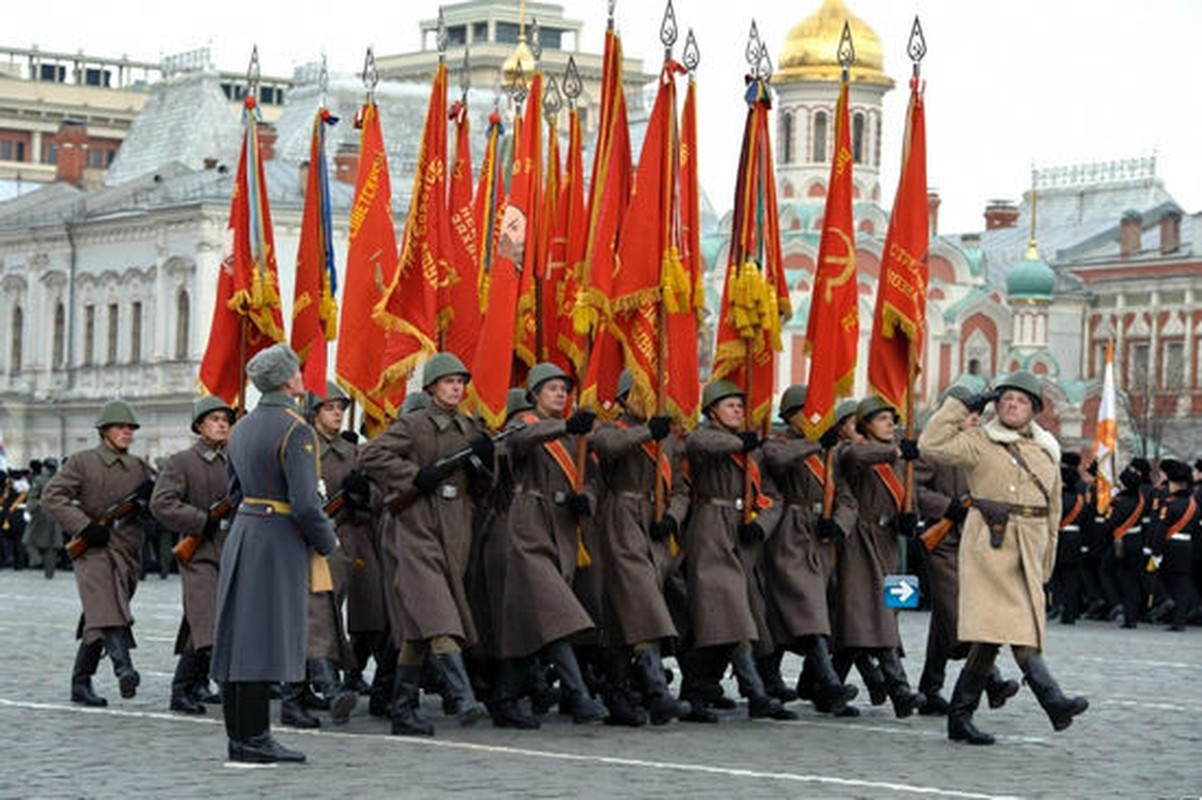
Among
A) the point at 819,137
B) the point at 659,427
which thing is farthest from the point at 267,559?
the point at 819,137

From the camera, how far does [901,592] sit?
15.0 metres

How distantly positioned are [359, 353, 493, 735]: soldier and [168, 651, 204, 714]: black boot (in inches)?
49.7

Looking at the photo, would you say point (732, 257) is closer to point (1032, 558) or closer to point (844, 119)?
point (844, 119)

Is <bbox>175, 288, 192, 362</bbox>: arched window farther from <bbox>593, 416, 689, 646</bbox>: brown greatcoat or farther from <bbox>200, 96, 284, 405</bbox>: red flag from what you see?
<bbox>593, 416, 689, 646</bbox>: brown greatcoat

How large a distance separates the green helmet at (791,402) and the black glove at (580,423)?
6.82ft

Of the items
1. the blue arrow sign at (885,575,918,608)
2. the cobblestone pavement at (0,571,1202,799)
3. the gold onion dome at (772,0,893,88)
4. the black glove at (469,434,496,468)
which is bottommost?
the cobblestone pavement at (0,571,1202,799)

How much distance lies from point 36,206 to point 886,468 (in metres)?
63.6

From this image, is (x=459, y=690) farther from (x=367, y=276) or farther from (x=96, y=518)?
(x=367, y=276)

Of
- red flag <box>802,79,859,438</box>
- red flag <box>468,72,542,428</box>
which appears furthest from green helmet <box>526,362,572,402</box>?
red flag <box>802,79,859,438</box>

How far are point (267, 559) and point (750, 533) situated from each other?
3.40 meters

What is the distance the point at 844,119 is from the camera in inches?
682

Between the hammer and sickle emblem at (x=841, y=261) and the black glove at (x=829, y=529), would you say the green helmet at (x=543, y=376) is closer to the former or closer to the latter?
the black glove at (x=829, y=529)

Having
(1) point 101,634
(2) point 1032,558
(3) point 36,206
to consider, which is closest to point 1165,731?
(2) point 1032,558

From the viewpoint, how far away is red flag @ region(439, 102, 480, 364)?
61.5 ft
